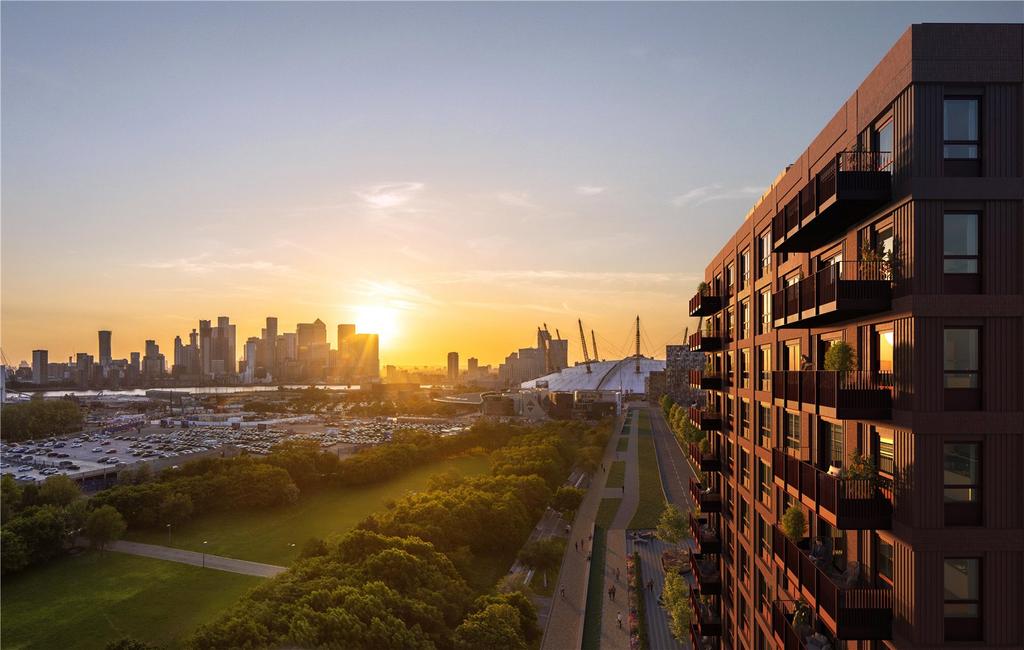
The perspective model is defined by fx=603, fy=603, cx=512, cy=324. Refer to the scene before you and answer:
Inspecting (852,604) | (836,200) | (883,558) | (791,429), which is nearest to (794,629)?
(883,558)

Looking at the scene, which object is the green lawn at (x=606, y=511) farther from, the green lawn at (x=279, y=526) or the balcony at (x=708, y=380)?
the balcony at (x=708, y=380)

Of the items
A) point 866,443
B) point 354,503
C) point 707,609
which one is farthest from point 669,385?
point 866,443

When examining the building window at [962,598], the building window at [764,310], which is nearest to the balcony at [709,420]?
the building window at [764,310]

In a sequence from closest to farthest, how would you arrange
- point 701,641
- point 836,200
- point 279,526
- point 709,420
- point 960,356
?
point 960,356 → point 836,200 → point 709,420 → point 701,641 → point 279,526

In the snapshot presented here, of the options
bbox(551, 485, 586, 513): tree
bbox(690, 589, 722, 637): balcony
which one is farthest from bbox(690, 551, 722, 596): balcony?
bbox(551, 485, 586, 513): tree

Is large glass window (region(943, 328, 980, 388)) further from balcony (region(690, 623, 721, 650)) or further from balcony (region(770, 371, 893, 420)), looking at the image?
balcony (region(690, 623, 721, 650))

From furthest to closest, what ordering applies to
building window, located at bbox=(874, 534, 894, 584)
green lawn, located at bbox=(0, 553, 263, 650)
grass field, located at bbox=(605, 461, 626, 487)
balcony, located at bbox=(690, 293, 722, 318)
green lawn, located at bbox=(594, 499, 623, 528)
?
grass field, located at bbox=(605, 461, 626, 487)
green lawn, located at bbox=(594, 499, 623, 528)
green lawn, located at bbox=(0, 553, 263, 650)
balcony, located at bbox=(690, 293, 722, 318)
building window, located at bbox=(874, 534, 894, 584)

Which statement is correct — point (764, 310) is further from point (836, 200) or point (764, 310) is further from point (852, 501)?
point (852, 501)
